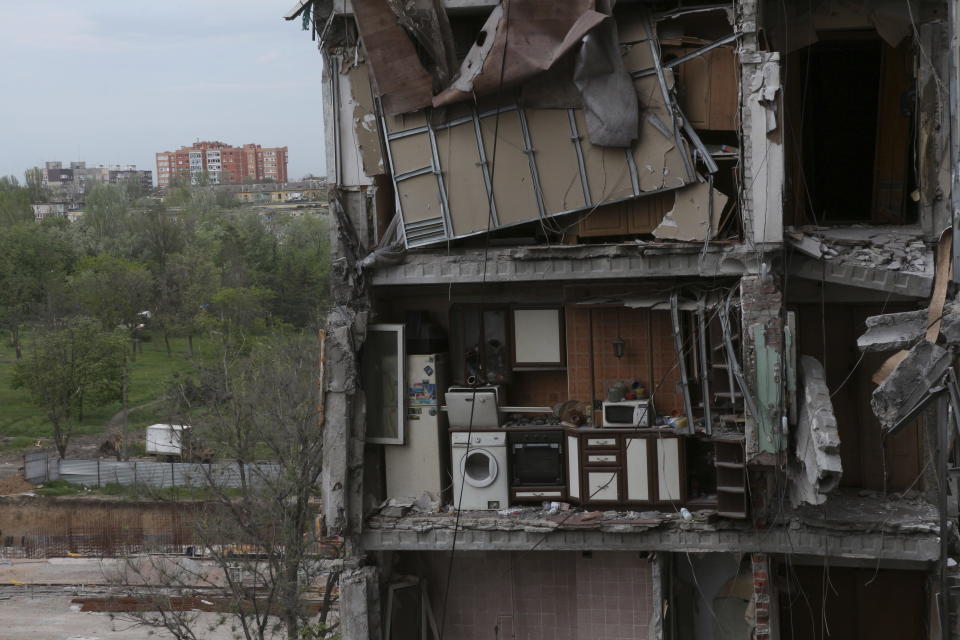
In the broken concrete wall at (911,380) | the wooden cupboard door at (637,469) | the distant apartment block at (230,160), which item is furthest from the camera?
the distant apartment block at (230,160)

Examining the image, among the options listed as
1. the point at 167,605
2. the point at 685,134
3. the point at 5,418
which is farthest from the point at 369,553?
the point at 5,418

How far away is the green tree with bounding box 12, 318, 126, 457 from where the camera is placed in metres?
40.2

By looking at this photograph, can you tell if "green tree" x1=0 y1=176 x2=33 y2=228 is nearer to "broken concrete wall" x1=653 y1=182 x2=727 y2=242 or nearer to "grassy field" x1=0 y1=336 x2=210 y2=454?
"grassy field" x1=0 y1=336 x2=210 y2=454

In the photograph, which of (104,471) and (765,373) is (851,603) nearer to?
(765,373)

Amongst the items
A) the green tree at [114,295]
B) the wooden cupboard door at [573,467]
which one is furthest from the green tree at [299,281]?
the wooden cupboard door at [573,467]

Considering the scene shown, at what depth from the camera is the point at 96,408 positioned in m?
44.7

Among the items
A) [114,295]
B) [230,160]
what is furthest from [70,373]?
[230,160]

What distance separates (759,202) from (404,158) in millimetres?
4116

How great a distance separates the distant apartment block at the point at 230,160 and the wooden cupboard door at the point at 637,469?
158865 mm

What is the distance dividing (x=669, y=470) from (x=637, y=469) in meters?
0.37

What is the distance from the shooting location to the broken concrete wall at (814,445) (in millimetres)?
10445

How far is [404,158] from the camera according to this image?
41.7ft

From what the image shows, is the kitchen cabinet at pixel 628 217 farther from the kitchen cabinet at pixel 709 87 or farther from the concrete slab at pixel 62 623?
the concrete slab at pixel 62 623

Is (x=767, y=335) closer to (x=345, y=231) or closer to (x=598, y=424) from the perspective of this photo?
(x=598, y=424)
